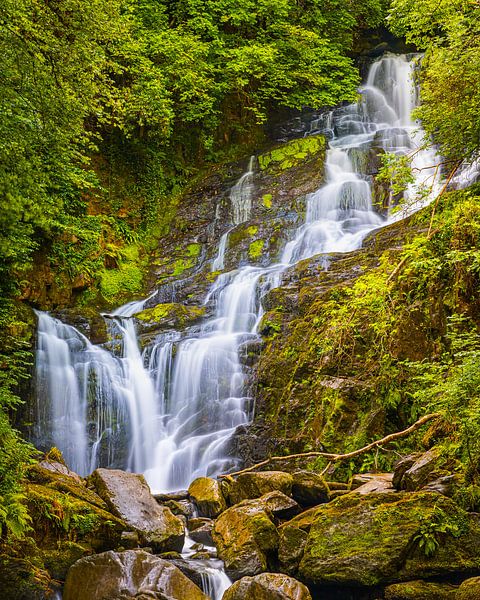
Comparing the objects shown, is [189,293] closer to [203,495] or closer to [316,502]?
[203,495]

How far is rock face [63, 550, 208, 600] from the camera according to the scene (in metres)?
4.75

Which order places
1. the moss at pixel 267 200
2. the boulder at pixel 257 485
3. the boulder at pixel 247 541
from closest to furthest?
the boulder at pixel 247 541 → the boulder at pixel 257 485 → the moss at pixel 267 200

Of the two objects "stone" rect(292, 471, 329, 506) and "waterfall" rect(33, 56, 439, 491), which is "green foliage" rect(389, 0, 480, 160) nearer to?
"waterfall" rect(33, 56, 439, 491)

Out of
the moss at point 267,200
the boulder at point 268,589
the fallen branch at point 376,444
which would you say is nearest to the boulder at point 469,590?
the boulder at point 268,589

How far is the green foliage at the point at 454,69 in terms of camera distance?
803 centimetres

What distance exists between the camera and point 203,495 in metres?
7.48

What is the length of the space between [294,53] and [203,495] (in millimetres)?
18057

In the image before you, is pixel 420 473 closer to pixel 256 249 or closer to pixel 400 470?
pixel 400 470

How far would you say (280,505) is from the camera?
6285mm

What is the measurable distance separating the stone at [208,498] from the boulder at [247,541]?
970 mm

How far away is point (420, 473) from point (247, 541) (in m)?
1.91

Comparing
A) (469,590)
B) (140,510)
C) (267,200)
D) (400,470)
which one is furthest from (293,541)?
(267,200)

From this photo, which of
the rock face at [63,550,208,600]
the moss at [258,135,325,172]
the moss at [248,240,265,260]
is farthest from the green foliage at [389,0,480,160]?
the moss at [258,135,325,172]

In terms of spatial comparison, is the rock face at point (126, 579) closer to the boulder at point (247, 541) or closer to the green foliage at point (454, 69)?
the boulder at point (247, 541)
